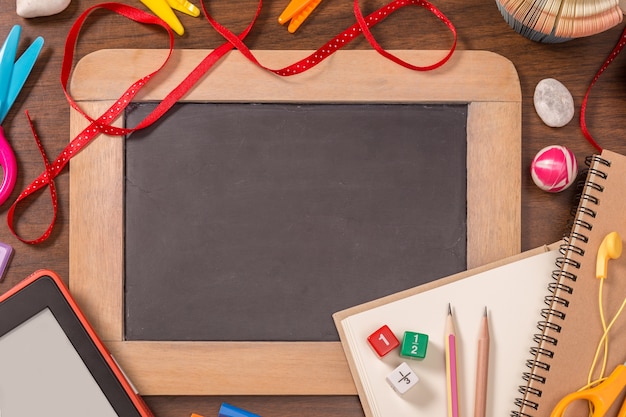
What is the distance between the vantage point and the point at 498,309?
2.36ft

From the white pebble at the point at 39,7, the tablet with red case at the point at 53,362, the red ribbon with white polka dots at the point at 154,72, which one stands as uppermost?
the white pebble at the point at 39,7

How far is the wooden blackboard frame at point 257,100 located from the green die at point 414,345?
7 cm

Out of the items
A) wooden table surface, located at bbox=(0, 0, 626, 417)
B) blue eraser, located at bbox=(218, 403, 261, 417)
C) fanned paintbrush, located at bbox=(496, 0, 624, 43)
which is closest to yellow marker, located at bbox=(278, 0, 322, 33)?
wooden table surface, located at bbox=(0, 0, 626, 417)

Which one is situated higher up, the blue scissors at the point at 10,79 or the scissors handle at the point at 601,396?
the blue scissors at the point at 10,79

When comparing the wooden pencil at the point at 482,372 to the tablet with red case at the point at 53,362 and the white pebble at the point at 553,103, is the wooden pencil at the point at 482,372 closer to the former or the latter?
the white pebble at the point at 553,103

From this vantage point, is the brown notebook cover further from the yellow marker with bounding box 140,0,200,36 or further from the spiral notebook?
the yellow marker with bounding box 140,0,200,36

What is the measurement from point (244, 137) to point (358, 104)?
138 millimetres

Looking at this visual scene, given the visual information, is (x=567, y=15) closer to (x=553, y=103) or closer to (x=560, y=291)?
(x=553, y=103)

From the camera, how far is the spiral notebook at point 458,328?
71 centimetres

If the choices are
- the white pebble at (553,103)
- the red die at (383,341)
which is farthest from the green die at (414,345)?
the white pebble at (553,103)

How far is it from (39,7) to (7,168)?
0.19 m

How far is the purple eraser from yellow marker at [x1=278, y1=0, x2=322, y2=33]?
0.41 meters

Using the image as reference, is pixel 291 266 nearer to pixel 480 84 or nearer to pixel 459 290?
pixel 459 290

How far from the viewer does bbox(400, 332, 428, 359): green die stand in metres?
0.70
